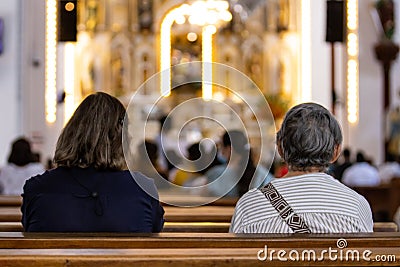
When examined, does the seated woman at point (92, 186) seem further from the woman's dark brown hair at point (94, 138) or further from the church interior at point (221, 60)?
the church interior at point (221, 60)

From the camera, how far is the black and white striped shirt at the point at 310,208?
310 centimetres

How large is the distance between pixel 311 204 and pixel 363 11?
1344 centimetres

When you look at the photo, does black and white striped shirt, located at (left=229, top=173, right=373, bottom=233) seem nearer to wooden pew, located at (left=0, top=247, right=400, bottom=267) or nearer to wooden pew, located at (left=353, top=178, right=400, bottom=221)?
wooden pew, located at (left=0, top=247, right=400, bottom=267)

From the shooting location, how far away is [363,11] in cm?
1616

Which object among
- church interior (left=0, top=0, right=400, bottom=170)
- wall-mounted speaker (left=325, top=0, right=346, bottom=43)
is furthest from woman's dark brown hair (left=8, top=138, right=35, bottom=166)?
church interior (left=0, top=0, right=400, bottom=170)

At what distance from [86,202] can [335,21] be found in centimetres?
752

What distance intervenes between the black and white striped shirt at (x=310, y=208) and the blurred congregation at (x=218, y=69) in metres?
6.94

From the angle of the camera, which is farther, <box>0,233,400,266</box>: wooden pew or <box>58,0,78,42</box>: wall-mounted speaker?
<box>58,0,78,42</box>: wall-mounted speaker

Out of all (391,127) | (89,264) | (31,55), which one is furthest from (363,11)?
(89,264)

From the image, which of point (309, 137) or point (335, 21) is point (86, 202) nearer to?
point (309, 137)

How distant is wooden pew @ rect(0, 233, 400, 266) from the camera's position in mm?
2363

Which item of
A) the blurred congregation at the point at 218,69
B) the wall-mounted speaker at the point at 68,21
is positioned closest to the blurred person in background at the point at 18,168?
the wall-mounted speaker at the point at 68,21

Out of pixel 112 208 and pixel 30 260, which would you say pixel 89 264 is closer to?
pixel 30 260

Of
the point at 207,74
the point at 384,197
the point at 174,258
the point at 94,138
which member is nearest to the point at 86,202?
the point at 94,138
